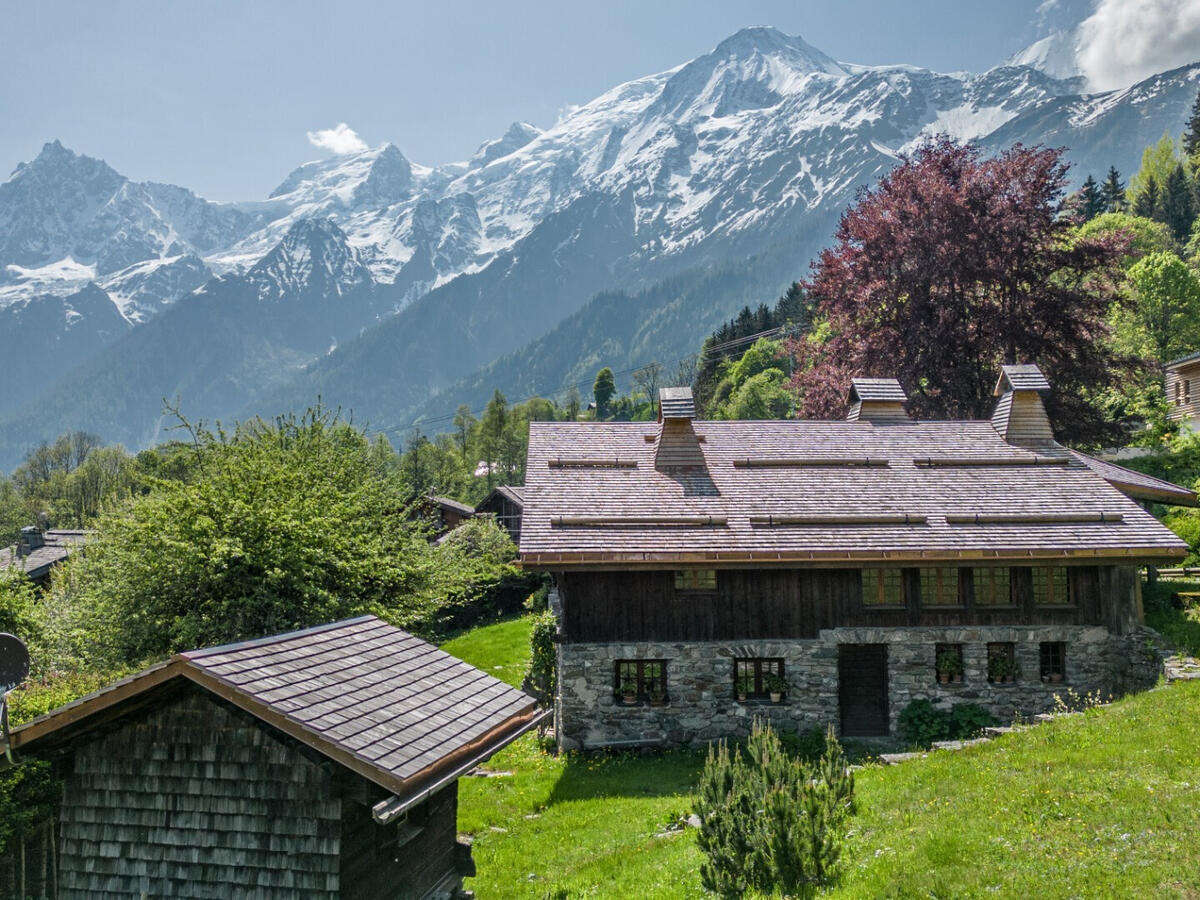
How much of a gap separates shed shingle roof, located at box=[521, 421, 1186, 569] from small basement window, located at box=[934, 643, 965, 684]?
228 cm

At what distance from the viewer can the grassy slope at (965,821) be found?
9.49 metres

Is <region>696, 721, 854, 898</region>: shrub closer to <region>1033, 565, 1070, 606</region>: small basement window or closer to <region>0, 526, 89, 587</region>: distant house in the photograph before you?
<region>1033, 565, 1070, 606</region>: small basement window

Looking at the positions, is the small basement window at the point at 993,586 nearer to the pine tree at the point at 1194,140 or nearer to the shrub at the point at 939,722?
the shrub at the point at 939,722

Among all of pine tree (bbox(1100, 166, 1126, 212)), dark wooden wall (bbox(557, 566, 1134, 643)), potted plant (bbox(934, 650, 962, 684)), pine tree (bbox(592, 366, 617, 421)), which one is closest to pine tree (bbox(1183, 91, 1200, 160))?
pine tree (bbox(1100, 166, 1126, 212))

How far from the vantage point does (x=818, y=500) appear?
2198cm

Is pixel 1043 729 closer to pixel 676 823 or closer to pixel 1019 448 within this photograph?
pixel 676 823

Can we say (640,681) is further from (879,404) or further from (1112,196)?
(1112,196)

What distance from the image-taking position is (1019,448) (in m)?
25.2

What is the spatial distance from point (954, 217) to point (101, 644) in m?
31.3

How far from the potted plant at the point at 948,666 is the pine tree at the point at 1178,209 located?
74818mm

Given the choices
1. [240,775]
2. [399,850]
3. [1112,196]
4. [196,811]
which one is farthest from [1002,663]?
[1112,196]

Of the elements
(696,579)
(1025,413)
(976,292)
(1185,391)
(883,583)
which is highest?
(976,292)

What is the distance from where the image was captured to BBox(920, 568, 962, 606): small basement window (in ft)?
68.2

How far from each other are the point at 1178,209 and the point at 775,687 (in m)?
82.8
